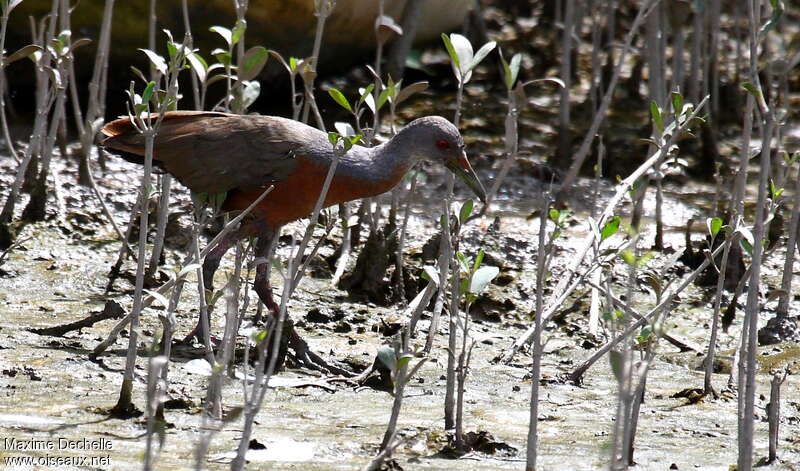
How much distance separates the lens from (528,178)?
25.5 feet

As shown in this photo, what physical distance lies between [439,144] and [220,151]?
1131 millimetres

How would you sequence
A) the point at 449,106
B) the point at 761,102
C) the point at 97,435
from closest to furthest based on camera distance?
the point at 761,102
the point at 97,435
the point at 449,106

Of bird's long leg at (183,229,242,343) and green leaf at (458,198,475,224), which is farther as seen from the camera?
bird's long leg at (183,229,242,343)

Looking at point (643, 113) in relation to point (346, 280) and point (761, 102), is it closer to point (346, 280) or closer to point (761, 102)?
point (346, 280)

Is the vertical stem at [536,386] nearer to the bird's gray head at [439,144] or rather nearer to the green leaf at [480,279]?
the green leaf at [480,279]

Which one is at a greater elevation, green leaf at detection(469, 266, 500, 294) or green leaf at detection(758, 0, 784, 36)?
green leaf at detection(758, 0, 784, 36)

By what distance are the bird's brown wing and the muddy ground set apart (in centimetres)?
74

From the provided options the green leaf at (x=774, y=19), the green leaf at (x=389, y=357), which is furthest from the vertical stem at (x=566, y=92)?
the green leaf at (x=389, y=357)

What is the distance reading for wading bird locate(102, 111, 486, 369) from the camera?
512 cm

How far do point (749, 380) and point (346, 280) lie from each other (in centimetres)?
296

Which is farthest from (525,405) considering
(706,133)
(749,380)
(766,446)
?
(706,133)

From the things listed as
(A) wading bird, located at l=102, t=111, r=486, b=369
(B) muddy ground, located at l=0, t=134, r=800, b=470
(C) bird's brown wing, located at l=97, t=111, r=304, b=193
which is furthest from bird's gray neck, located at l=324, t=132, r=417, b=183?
(B) muddy ground, located at l=0, t=134, r=800, b=470

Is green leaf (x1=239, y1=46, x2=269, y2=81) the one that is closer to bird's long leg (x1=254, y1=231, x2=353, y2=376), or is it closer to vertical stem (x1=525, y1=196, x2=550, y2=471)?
bird's long leg (x1=254, y1=231, x2=353, y2=376)

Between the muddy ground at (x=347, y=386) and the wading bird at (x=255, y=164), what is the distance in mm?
563
